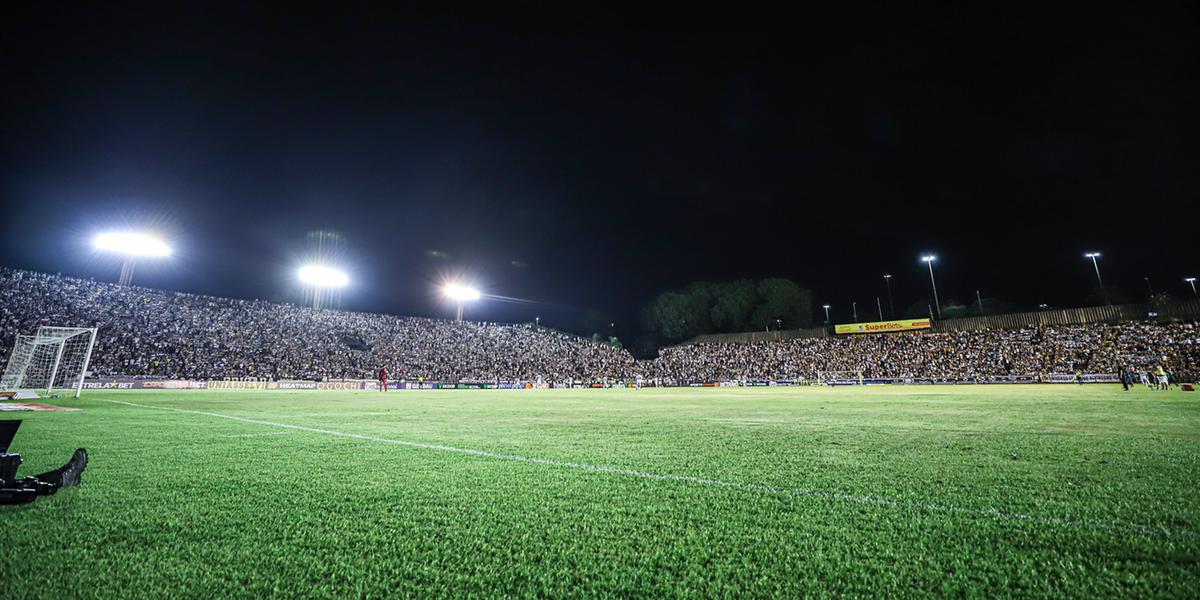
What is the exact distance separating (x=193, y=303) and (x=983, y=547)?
4704 centimetres

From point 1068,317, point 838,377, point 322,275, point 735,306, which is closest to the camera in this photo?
point 838,377

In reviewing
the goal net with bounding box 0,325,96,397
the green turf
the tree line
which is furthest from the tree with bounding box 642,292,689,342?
the green turf

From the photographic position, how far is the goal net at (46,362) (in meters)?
16.4

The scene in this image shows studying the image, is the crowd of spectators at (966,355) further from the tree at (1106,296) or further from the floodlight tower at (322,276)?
the floodlight tower at (322,276)

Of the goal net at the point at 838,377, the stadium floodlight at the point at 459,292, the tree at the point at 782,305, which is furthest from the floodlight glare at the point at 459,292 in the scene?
the goal net at the point at 838,377

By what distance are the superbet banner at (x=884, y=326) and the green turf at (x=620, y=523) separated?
53.0 meters

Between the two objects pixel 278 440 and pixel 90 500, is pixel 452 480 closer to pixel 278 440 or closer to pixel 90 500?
pixel 90 500

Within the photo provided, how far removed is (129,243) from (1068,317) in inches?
3035

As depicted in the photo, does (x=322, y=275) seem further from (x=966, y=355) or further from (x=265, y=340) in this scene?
(x=966, y=355)

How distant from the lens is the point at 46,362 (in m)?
21.3

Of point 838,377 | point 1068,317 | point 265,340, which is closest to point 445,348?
point 265,340

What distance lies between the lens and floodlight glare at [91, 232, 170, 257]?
36.6 m

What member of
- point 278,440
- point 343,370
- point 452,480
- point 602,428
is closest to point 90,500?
point 452,480

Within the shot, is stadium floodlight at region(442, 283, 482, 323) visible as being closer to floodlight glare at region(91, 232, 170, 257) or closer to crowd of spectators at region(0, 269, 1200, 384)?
crowd of spectators at region(0, 269, 1200, 384)
